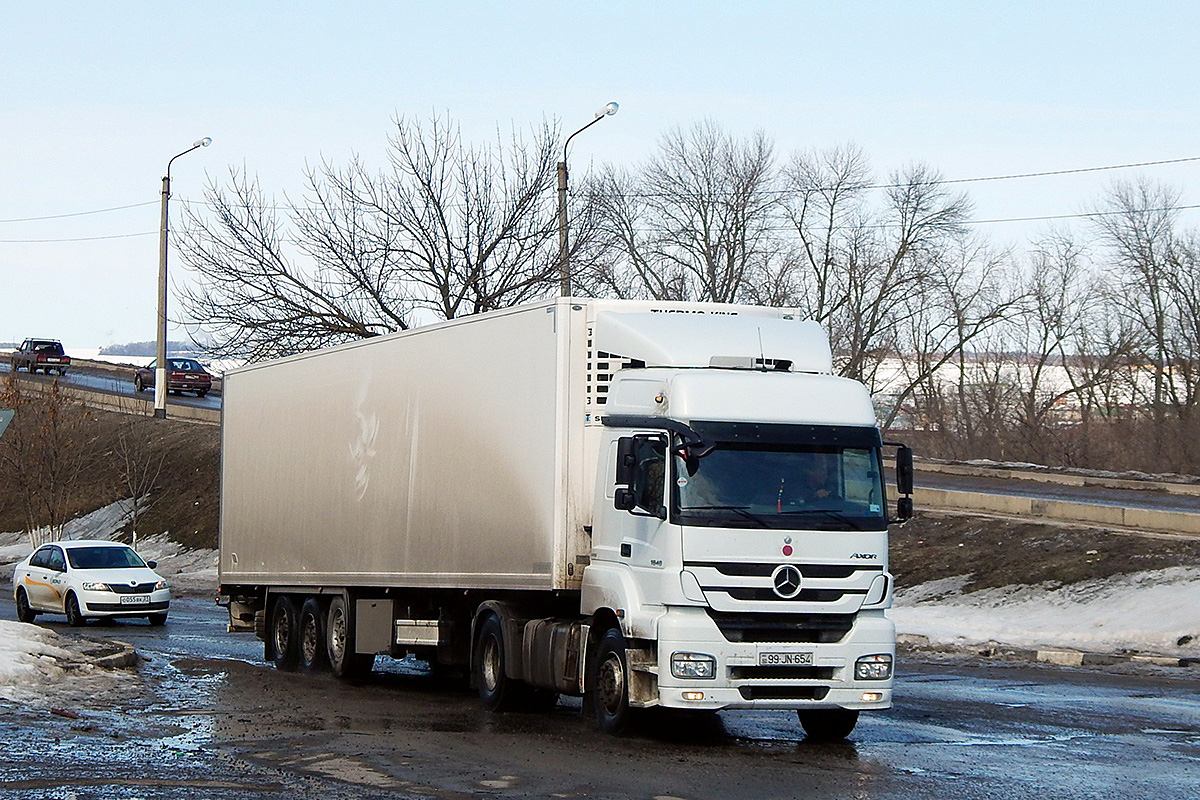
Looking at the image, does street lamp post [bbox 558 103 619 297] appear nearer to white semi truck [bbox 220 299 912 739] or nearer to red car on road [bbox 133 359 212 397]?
white semi truck [bbox 220 299 912 739]

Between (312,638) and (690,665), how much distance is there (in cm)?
783

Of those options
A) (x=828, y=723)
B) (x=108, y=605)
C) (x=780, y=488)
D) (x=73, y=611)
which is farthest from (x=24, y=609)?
(x=780, y=488)

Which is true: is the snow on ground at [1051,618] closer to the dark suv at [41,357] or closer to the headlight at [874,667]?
the headlight at [874,667]

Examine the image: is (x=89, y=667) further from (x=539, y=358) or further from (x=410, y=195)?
(x=410, y=195)

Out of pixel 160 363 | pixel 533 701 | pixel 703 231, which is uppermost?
pixel 703 231

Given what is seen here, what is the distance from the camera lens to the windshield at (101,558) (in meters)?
27.1

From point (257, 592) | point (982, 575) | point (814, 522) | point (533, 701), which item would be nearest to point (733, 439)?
point (814, 522)

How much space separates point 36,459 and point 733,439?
3828 centimetres

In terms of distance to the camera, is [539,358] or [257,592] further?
[257,592]

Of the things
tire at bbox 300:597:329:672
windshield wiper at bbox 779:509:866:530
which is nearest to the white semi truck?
windshield wiper at bbox 779:509:866:530

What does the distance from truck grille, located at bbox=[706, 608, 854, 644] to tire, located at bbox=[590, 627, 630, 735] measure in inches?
35.1

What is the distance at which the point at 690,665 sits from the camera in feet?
36.8

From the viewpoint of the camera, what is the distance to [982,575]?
86.4 feet

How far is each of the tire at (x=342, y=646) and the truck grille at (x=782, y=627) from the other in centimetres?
630
